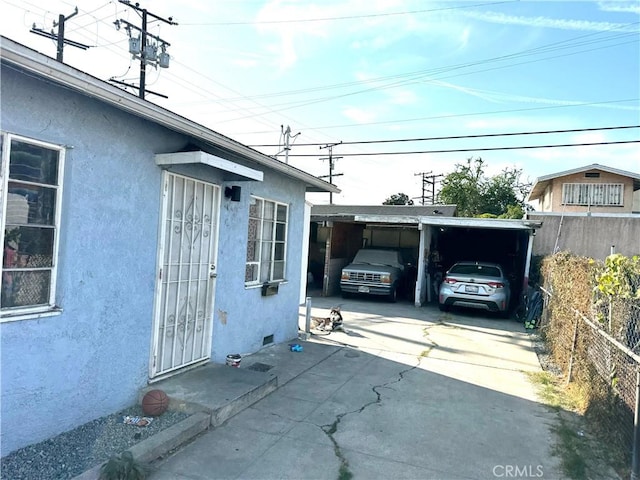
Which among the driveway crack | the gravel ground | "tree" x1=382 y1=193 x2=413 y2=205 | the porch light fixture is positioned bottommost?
the driveway crack

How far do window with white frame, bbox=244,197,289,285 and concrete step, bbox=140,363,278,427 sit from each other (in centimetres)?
174

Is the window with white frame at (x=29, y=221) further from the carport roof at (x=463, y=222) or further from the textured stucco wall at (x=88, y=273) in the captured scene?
the carport roof at (x=463, y=222)

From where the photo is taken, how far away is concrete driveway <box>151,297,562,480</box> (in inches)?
143

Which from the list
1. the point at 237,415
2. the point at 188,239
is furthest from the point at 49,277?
the point at 237,415

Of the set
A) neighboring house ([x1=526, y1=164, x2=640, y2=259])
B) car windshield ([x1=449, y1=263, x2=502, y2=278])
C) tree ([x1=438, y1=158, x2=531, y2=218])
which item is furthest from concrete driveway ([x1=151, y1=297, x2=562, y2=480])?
tree ([x1=438, y1=158, x2=531, y2=218])

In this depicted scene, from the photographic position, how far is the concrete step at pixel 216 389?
14.2ft

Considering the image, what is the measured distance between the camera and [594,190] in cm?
2061

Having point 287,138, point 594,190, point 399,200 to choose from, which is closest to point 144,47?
point 287,138

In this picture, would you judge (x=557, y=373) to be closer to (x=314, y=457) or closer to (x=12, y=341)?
(x=314, y=457)

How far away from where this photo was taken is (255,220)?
684 centimetres

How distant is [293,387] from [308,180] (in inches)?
150

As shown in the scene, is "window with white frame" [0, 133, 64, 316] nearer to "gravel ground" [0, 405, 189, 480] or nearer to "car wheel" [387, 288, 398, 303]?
"gravel ground" [0, 405, 189, 480]

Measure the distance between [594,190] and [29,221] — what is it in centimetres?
2333

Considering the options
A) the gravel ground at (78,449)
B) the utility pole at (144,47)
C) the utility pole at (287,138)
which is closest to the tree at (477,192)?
the utility pole at (287,138)
